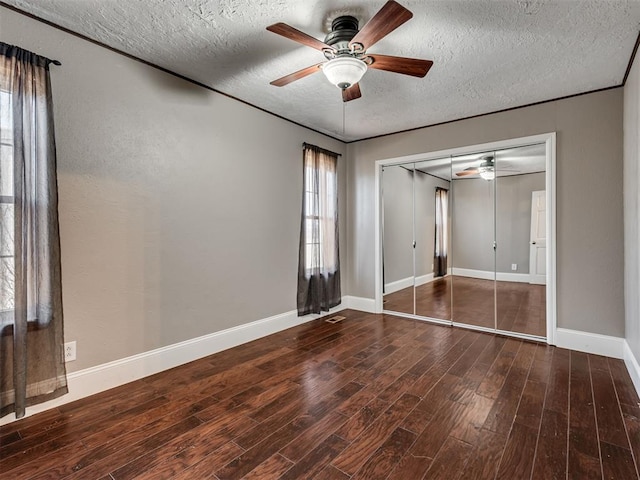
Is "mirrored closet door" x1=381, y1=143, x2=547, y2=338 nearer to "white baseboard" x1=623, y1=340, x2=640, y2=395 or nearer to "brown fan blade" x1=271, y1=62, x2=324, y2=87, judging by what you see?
"white baseboard" x1=623, y1=340, x2=640, y2=395

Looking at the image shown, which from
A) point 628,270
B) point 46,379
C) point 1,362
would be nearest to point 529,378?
point 628,270

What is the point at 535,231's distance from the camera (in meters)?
3.61

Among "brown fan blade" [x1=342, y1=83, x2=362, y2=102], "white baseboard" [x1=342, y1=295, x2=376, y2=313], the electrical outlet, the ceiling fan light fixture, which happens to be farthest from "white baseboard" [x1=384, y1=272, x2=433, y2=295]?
the electrical outlet

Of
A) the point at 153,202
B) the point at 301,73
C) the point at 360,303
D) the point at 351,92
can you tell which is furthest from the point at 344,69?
the point at 360,303

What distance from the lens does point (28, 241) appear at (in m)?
2.00

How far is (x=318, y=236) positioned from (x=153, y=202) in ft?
7.03

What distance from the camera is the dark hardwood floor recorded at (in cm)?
165

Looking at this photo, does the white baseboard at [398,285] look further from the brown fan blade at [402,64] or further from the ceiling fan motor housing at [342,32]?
the ceiling fan motor housing at [342,32]

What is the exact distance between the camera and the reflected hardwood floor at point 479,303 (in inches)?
141

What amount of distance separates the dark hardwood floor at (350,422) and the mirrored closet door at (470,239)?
841 millimetres

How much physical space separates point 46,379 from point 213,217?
→ 1739 mm

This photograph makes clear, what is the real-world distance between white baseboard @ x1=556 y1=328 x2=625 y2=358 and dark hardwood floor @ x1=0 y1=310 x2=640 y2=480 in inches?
6.9

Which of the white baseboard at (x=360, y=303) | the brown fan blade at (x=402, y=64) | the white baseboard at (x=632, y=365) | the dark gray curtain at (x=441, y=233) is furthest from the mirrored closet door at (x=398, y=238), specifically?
the brown fan blade at (x=402, y=64)

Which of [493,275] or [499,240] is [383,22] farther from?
[493,275]
